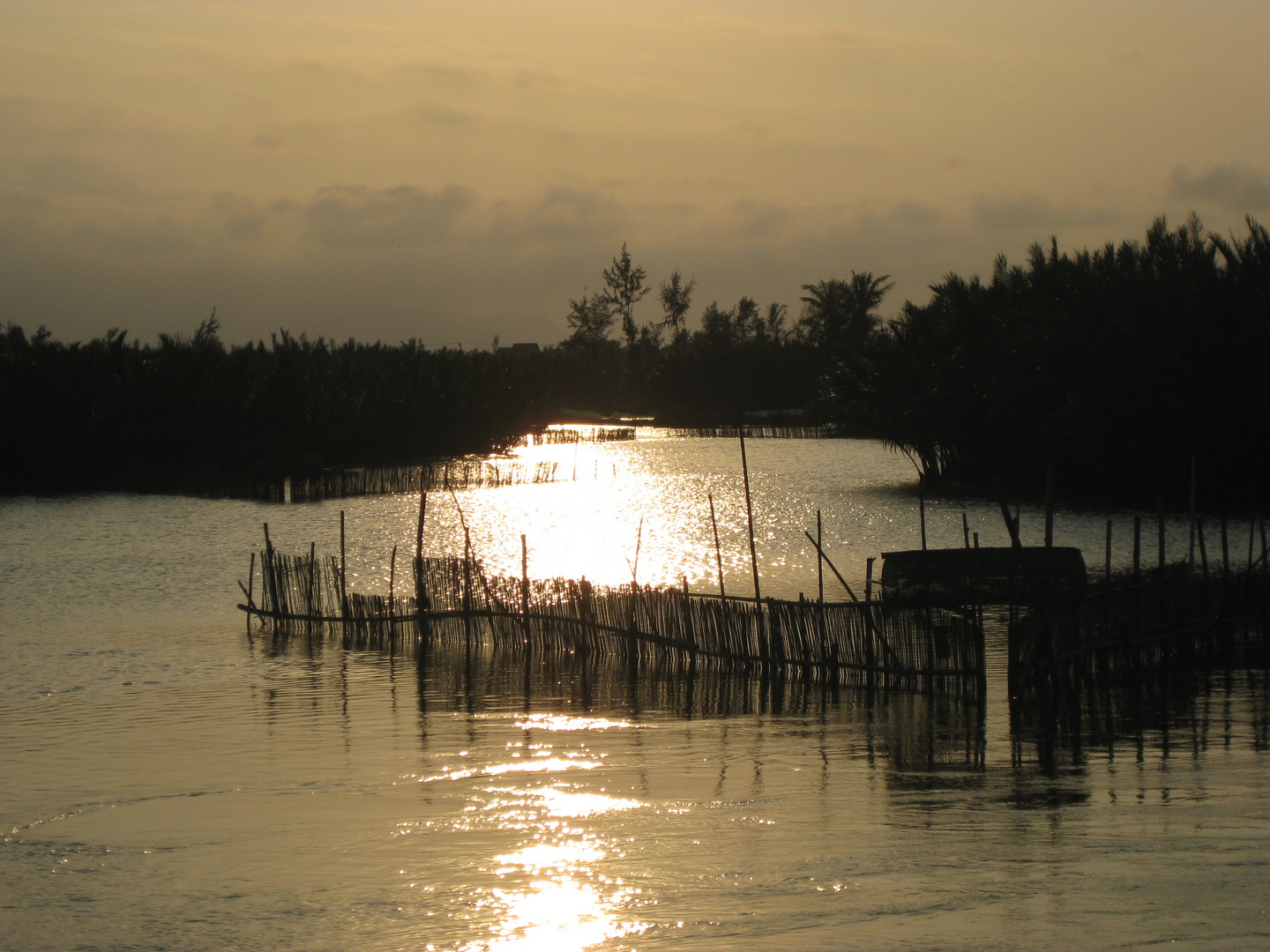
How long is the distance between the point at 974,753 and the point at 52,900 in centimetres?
560

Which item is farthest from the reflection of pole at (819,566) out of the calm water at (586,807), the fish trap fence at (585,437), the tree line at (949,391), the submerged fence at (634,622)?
the fish trap fence at (585,437)

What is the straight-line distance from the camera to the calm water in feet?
19.0

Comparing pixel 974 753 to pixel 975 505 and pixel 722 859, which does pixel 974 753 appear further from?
pixel 975 505

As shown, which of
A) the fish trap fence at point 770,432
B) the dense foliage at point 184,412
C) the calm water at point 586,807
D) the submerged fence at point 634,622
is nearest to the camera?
the calm water at point 586,807

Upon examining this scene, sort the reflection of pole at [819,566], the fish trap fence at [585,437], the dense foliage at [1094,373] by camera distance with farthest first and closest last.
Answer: the fish trap fence at [585,437] → the dense foliage at [1094,373] → the reflection of pole at [819,566]

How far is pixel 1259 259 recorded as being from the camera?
31.3 meters

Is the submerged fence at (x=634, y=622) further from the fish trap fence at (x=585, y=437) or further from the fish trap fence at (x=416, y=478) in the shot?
the fish trap fence at (x=585, y=437)

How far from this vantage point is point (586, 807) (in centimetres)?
767

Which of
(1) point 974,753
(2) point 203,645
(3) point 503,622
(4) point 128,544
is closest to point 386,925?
(1) point 974,753

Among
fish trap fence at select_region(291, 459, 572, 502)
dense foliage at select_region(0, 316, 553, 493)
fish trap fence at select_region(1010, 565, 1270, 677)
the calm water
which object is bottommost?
the calm water

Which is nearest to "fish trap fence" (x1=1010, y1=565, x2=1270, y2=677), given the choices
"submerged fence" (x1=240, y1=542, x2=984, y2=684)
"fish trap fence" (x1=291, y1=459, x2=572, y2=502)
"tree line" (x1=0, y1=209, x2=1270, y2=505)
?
"submerged fence" (x1=240, y1=542, x2=984, y2=684)

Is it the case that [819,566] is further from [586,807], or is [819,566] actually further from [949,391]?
[949,391]

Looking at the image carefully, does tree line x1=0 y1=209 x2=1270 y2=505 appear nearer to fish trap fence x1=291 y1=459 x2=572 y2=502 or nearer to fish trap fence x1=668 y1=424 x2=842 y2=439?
fish trap fence x1=291 y1=459 x2=572 y2=502

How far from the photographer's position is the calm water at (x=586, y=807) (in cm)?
578
